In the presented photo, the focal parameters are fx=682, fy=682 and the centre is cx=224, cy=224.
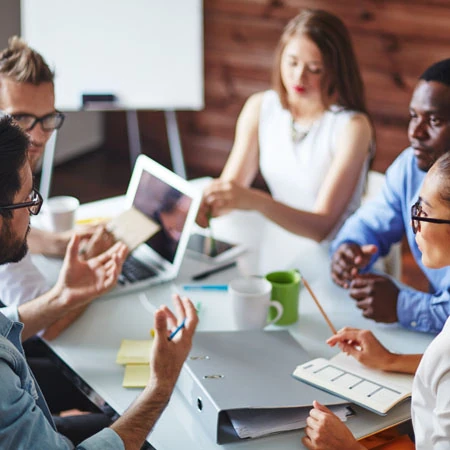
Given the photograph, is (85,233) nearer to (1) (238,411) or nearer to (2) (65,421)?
(2) (65,421)

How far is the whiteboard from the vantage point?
10.9 ft

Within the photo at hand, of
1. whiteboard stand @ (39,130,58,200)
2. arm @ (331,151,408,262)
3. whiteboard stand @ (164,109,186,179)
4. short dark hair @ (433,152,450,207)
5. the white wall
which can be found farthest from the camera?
the white wall

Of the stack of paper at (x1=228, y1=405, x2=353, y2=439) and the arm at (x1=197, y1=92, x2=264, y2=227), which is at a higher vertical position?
the arm at (x1=197, y1=92, x2=264, y2=227)

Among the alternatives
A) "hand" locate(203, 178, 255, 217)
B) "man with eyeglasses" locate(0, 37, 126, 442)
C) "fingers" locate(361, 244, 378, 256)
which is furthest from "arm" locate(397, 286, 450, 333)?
"man with eyeglasses" locate(0, 37, 126, 442)

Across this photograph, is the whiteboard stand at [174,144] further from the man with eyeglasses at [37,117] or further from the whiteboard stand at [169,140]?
the man with eyeglasses at [37,117]

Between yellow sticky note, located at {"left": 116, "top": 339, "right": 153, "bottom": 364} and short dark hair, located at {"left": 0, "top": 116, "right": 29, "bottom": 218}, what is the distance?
428 mm

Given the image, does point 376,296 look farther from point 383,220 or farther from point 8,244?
point 8,244

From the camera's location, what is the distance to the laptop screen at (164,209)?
5.77 feet

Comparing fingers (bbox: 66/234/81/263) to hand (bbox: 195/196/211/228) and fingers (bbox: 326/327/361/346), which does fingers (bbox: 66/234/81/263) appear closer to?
hand (bbox: 195/196/211/228)

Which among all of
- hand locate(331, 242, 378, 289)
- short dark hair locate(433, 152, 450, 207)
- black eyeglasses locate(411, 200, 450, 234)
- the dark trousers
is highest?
short dark hair locate(433, 152, 450, 207)

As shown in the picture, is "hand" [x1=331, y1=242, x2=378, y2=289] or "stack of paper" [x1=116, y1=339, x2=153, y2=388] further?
"hand" [x1=331, y1=242, x2=378, y2=289]

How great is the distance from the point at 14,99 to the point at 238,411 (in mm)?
1004

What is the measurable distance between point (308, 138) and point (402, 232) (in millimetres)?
506

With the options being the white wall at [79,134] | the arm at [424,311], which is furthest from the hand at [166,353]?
the white wall at [79,134]
